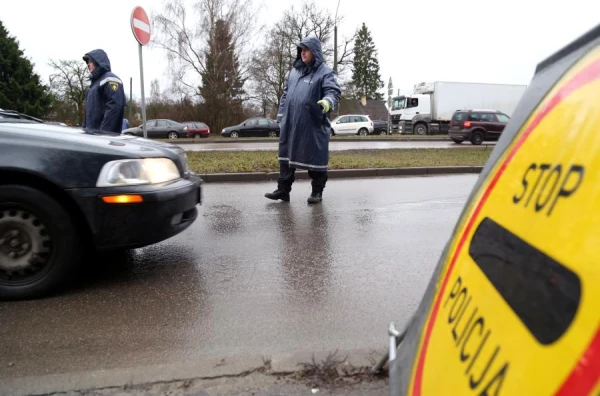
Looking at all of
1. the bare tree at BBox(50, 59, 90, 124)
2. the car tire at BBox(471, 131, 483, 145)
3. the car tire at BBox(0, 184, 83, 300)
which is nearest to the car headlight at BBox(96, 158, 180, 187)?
the car tire at BBox(0, 184, 83, 300)

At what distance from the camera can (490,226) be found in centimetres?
110

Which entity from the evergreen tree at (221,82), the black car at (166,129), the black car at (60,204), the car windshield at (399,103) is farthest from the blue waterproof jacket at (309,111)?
the evergreen tree at (221,82)

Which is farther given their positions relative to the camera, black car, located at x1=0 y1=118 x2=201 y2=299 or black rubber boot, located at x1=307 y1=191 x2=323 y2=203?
black rubber boot, located at x1=307 y1=191 x2=323 y2=203

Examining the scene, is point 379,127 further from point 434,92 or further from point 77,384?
point 77,384

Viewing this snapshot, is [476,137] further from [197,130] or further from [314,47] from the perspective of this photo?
[314,47]

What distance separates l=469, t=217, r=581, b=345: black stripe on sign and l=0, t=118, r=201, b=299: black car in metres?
2.45

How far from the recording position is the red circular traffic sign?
652 centimetres

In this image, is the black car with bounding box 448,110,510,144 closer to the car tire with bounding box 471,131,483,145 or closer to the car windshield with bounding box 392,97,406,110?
the car tire with bounding box 471,131,483,145

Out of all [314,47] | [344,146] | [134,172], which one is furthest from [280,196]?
[344,146]

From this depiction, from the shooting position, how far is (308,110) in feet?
18.3

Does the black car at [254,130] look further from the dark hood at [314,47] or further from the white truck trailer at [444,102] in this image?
the dark hood at [314,47]

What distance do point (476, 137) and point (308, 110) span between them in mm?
17856

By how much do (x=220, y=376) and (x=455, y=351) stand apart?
1330 mm

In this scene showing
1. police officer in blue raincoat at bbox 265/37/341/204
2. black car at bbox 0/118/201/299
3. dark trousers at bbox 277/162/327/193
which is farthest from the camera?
dark trousers at bbox 277/162/327/193
